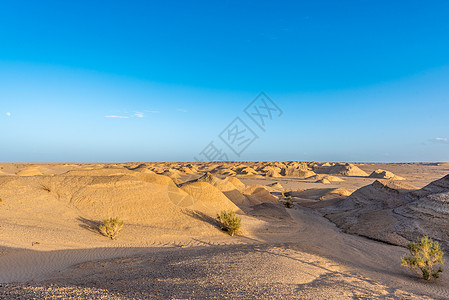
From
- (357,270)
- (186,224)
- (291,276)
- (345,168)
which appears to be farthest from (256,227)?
(345,168)

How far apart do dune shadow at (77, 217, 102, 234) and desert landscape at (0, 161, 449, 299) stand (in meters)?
0.06

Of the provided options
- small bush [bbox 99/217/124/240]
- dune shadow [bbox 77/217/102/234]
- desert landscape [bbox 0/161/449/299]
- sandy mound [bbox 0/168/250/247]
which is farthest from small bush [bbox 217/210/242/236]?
dune shadow [bbox 77/217/102/234]

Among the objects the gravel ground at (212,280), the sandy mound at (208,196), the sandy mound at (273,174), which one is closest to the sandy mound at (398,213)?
the gravel ground at (212,280)

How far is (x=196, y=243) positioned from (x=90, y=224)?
155 inches

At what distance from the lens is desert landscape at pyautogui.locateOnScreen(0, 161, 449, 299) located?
4508 mm

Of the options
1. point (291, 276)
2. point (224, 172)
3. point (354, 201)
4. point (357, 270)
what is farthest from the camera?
point (224, 172)

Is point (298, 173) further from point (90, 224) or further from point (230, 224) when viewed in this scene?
point (90, 224)

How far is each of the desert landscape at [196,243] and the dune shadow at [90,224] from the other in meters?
0.06

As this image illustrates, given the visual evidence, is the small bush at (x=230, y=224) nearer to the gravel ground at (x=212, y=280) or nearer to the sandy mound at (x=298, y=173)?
the gravel ground at (x=212, y=280)

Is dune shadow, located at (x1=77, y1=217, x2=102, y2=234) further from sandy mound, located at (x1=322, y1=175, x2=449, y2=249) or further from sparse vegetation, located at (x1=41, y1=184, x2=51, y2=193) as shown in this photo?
sandy mound, located at (x1=322, y1=175, x2=449, y2=249)

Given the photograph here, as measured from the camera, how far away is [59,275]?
5.39 meters

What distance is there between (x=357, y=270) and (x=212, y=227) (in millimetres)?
5580

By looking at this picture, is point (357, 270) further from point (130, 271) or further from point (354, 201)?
point (354, 201)

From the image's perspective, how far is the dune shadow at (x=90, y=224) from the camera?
913 cm
